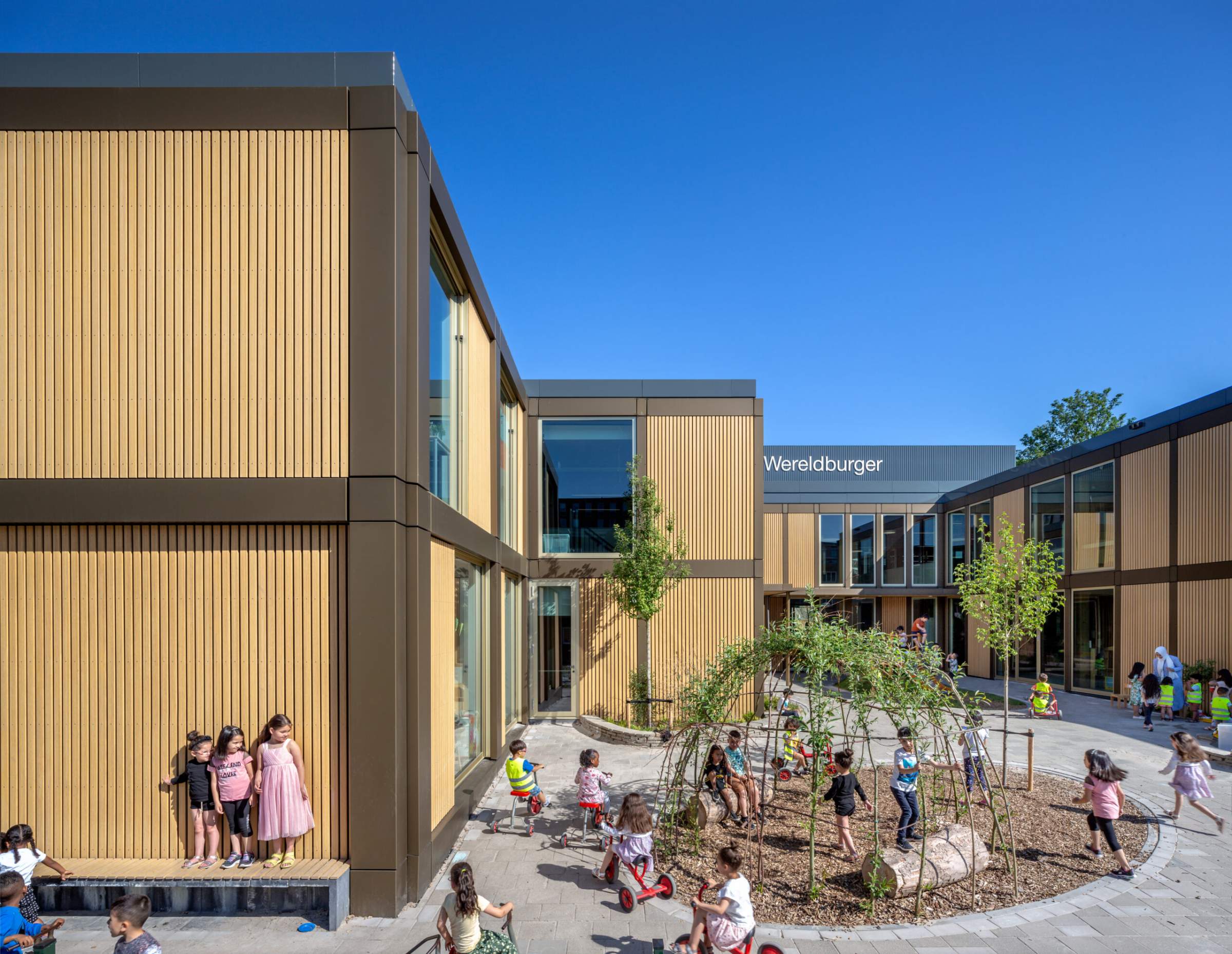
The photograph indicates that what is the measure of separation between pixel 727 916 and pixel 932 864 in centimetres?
278

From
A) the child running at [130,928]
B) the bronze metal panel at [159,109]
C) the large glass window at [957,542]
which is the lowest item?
the child running at [130,928]

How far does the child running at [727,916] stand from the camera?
5.87 metres

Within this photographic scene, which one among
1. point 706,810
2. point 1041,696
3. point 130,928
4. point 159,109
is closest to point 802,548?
point 1041,696

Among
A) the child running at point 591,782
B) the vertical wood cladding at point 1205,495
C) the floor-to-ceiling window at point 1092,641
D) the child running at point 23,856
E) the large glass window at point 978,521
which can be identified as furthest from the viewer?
the large glass window at point 978,521

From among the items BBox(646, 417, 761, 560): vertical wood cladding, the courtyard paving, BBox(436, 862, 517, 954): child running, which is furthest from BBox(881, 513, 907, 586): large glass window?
BBox(436, 862, 517, 954): child running

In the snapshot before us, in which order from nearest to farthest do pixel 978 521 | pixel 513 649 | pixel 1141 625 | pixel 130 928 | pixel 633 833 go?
pixel 130 928, pixel 633 833, pixel 513 649, pixel 1141 625, pixel 978 521

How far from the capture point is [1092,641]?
22484 mm

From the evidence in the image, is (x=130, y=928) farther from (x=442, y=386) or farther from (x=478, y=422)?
(x=478, y=422)

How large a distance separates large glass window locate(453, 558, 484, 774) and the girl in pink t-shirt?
6997mm

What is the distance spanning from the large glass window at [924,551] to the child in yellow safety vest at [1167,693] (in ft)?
41.8

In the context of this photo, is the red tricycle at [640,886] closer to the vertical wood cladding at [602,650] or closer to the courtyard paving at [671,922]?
the courtyard paving at [671,922]

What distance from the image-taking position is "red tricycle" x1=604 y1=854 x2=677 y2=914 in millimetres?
7148

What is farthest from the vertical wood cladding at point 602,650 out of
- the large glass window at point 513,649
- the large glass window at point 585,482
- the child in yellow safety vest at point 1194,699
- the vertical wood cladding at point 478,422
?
the child in yellow safety vest at point 1194,699

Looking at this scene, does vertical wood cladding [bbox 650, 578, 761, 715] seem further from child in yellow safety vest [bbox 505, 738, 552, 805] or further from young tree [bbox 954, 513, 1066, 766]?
child in yellow safety vest [bbox 505, 738, 552, 805]
